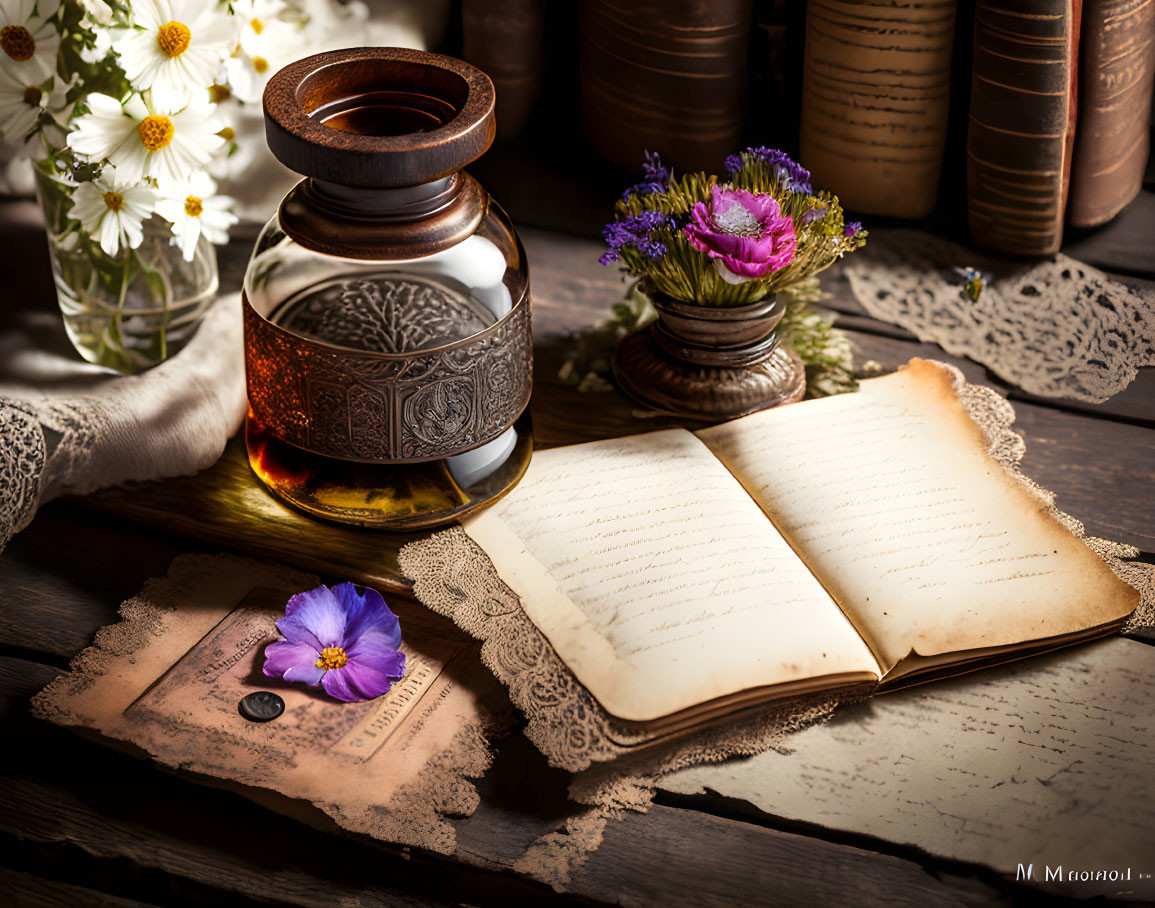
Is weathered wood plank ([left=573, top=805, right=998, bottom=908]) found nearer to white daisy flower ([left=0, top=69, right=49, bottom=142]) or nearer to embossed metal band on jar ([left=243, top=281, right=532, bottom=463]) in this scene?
embossed metal band on jar ([left=243, top=281, right=532, bottom=463])

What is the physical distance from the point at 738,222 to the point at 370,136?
36cm

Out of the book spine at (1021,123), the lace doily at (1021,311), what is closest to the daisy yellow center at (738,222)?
the lace doily at (1021,311)

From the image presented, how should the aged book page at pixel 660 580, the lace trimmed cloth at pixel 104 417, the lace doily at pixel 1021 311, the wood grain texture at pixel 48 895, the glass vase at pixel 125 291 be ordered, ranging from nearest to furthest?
1. the wood grain texture at pixel 48 895
2. the aged book page at pixel 660 580
3. the lace trimmed cloth at pixel 104 417
4. the glass vase at pixel 125 291
5. the lace doily at pixel 1021 311

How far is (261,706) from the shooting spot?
90cm

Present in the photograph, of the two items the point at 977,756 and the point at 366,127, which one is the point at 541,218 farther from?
the point at 977,756

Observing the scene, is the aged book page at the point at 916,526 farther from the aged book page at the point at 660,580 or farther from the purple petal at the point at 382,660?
the purple petal at the point at 382,660

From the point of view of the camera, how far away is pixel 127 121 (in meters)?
1.00

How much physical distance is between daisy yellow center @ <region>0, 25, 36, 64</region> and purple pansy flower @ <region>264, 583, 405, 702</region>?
52 cm

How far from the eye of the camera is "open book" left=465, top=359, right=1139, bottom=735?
Answer: 924 mm

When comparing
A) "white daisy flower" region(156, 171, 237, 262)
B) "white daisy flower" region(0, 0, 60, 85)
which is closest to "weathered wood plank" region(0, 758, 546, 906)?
"white daisy flower" region(156, 171, 237, 262)

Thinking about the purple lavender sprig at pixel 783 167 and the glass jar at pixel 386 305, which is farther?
the purple lavender sprig at pixel 783 167

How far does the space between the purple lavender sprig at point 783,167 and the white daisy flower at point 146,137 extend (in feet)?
1.66

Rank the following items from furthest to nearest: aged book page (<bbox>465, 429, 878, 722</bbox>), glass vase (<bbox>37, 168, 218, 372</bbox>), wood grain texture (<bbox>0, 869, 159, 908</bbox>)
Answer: glass vase (<bbox>37, 168, 218, 372</bbox>)
aged book page (<bbox>465, 429, 878, 722</bbox>)
wood grain texture (<bbox>0, 869, 159, 908</bbox>)

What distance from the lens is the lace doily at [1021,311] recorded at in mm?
1314
